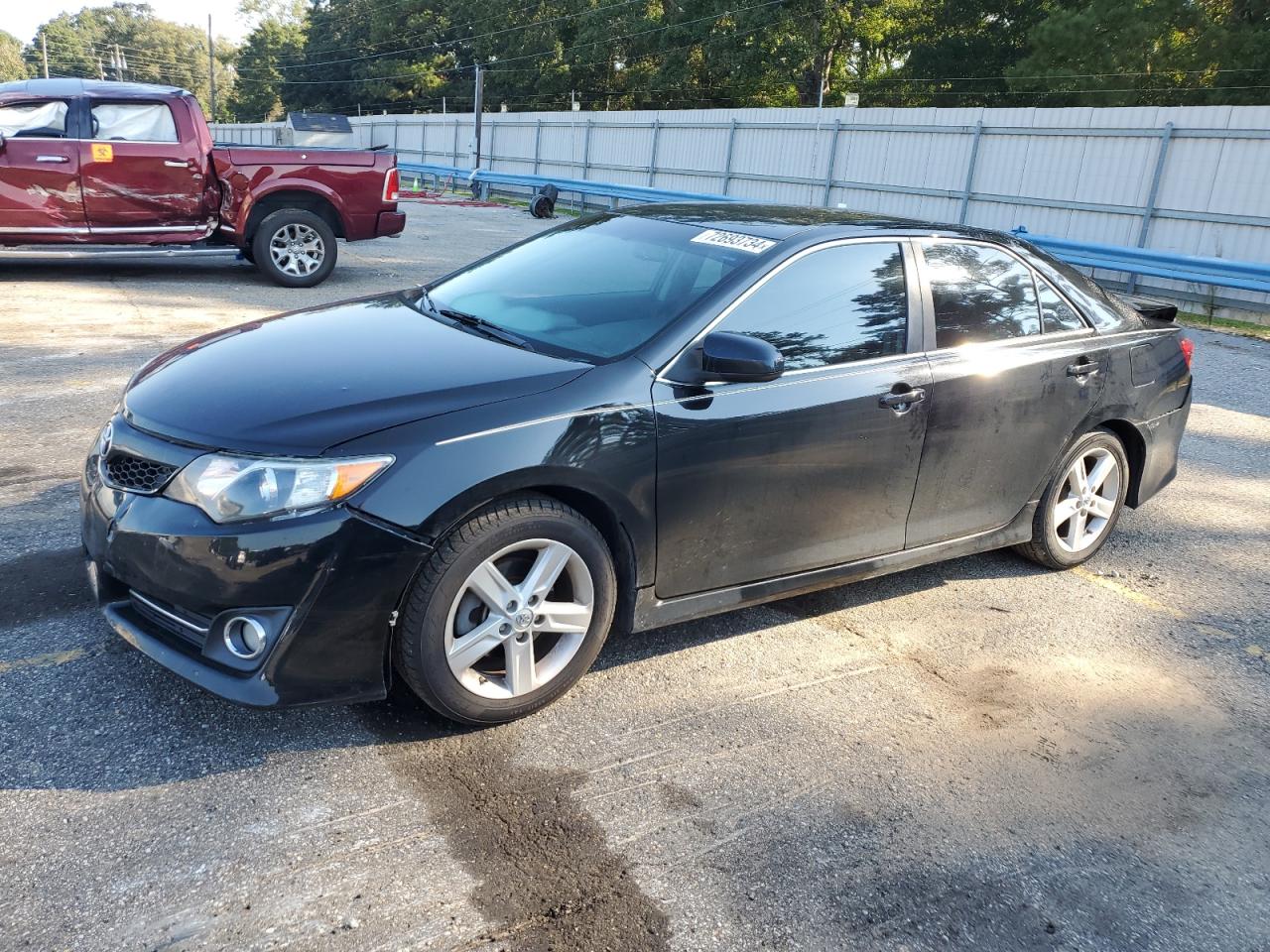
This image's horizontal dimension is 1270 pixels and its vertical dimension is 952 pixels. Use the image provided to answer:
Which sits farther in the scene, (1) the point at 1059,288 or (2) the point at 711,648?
(1) the point at 1059,288

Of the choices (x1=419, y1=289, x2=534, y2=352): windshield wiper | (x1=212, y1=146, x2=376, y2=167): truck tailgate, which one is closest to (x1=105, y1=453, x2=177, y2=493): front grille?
(x1=419, y1=289, x2=534, y2=352): windshield wiper

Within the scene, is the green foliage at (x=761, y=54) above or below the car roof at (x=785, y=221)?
above

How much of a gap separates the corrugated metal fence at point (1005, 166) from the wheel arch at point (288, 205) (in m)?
11.0

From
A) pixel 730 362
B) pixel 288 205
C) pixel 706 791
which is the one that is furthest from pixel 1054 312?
pixel 288 205

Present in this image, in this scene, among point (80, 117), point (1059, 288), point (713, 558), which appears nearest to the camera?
point (713, 558)

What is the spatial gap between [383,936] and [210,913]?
0.41 m

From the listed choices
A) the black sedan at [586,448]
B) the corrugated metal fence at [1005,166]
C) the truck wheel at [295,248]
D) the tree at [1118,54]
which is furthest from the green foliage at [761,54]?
the black sedan at [586,448]

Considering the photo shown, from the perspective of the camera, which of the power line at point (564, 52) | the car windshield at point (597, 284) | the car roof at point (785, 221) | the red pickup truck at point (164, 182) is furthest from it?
the power line at point (564, 52)

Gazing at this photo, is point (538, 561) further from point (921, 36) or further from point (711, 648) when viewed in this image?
point (921, 36)

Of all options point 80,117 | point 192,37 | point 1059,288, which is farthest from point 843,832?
point 192,37

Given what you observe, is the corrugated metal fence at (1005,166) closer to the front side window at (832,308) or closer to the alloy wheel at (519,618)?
the front side window at (832,308)

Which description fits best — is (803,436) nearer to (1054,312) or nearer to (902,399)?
(902,399)

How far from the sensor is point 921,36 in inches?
1620

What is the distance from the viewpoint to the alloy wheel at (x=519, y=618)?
10.2ft
